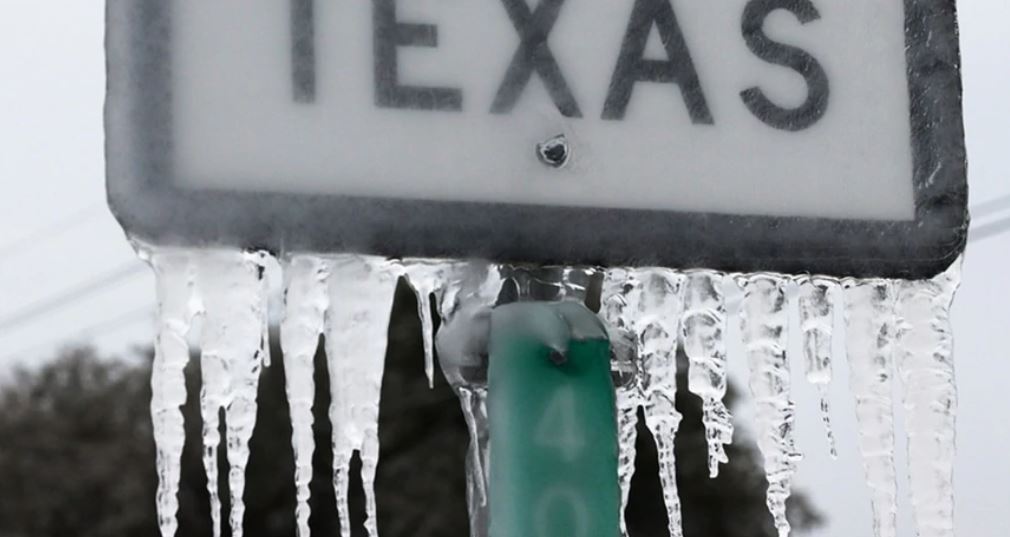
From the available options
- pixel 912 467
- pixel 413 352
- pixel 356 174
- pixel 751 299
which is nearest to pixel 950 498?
pixel 912 467

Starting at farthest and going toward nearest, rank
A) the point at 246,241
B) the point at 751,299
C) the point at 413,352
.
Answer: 1. the point at 413,352
2. the point at 751,299
3. the point at 246,241

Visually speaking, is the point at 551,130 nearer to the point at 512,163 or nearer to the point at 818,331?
the point at 512,163

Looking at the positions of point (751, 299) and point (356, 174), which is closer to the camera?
point (356, 174)

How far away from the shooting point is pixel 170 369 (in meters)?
0.89

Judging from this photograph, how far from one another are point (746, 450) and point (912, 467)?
10.0 meters

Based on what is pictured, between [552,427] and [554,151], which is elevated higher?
[554,151]

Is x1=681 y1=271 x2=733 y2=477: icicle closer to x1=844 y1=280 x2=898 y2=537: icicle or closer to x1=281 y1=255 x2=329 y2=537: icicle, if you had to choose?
x1=844 y1=280 x2=898 y2=537: icicle

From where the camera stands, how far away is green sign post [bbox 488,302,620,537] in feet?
2.44

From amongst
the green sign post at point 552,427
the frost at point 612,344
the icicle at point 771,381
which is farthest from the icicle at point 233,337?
the icicle at point 771,381

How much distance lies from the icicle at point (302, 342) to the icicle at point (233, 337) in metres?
0.02

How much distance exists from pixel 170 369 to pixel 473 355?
0.18 m

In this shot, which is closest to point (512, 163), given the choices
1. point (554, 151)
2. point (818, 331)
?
point (554, 151)

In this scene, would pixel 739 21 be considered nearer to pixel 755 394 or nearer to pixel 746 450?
pixel 755 394

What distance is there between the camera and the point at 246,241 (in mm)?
730
